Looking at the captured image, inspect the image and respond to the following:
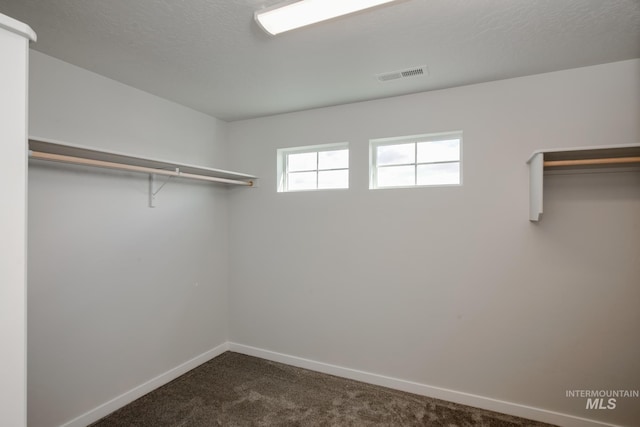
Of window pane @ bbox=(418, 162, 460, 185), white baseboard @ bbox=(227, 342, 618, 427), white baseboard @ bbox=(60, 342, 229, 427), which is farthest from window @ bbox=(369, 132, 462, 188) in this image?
white baseboard @ bbox=(60, 342, 229, 427)

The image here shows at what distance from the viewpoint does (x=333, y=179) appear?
10.5 ft

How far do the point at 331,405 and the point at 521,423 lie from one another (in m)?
1.35

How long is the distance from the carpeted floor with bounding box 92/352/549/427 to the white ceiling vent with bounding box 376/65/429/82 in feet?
8.16

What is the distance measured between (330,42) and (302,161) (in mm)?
1542

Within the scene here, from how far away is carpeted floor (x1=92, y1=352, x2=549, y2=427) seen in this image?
7.60ft

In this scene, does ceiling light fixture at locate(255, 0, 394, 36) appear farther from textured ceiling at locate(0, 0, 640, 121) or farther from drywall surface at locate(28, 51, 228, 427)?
drywall surface at locate(28, 51, 228, 427)

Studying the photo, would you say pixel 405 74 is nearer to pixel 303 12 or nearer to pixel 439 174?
pixel 439 174

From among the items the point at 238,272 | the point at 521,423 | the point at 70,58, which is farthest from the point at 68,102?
the point at 521,423

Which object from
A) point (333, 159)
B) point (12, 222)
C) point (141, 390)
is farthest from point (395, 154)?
point (141, 390)

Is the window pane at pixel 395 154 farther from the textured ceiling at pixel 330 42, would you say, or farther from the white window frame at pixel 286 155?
the textured ceiling at pixel 330 42

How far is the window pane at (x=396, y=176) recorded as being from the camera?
2865 mm

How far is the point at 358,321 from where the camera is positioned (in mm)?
2947

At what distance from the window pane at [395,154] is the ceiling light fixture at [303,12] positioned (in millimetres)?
1519

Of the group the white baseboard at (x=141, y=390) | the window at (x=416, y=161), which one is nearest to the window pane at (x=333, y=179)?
the window at (x=416, y=161)
